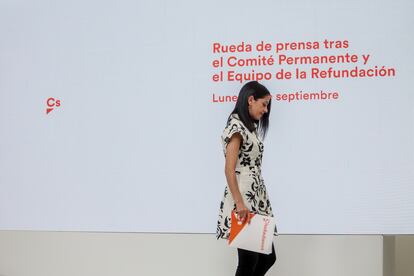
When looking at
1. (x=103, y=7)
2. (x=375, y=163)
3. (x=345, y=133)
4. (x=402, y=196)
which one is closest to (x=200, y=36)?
(x=103, y=7)

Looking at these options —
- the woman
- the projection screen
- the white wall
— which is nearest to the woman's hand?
the woman

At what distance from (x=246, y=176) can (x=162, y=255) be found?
947 mm

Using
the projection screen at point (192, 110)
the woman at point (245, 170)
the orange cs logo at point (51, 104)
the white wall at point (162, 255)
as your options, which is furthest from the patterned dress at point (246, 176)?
the orange cs logo at point (51, 104)

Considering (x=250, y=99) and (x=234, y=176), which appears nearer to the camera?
(x=234, y=176)

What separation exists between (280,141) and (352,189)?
1.43 feet

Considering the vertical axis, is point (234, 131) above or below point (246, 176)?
above

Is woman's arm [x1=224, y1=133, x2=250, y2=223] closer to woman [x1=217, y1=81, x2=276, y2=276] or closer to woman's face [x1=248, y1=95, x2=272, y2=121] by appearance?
woman [x1=217, y1=81, x2=276, y2=276]

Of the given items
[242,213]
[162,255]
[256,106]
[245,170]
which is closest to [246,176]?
[245,170]

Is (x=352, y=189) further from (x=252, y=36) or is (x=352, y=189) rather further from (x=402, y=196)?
(x=252, y=36)

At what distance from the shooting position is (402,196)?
300 cm

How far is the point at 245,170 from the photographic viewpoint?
2320 millimetres

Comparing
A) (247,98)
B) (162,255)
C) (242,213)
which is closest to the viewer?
(242,213)

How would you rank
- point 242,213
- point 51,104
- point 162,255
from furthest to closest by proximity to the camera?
point 51,104 < point 162,255 < point 242,213

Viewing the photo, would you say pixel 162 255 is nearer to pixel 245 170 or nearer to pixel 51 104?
pixel 245 170
